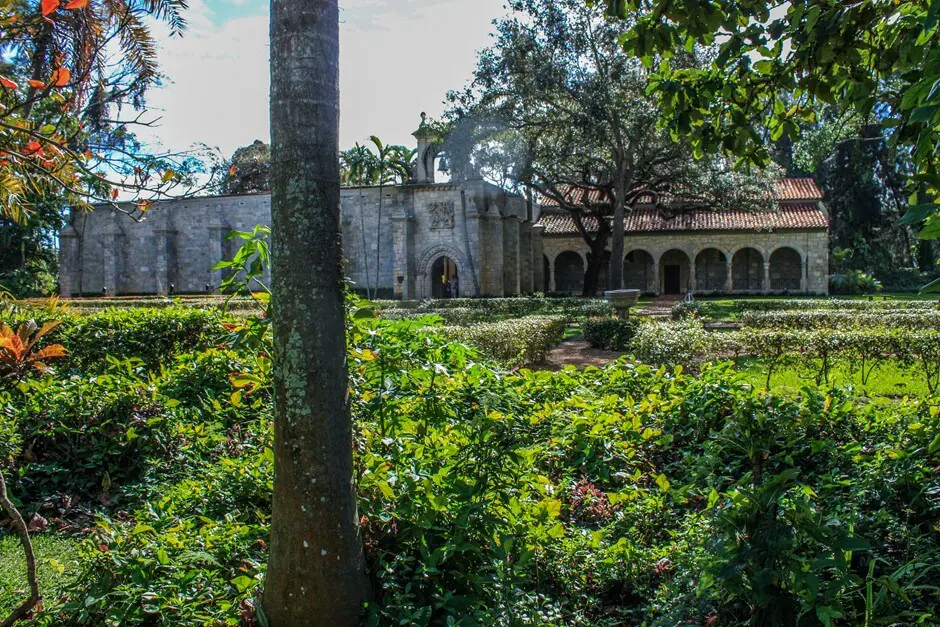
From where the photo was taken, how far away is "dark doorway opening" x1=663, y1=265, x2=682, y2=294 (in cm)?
3878

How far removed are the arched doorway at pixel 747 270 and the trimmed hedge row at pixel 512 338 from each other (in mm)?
27070

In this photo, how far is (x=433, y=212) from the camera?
95.0ft

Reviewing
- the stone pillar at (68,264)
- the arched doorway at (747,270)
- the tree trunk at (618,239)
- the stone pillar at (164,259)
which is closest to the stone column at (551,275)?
the arched doorway at (747,270)

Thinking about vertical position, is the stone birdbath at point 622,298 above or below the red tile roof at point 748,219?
below

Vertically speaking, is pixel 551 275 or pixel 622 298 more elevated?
pixel 551 275

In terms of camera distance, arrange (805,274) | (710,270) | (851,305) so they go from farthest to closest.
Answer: (710,270)
(805,274)
(851,305)

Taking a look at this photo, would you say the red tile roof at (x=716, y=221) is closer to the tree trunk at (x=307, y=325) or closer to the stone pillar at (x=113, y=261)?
the stone pillar at (x=113, y=261)

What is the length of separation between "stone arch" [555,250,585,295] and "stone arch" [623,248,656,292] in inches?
104

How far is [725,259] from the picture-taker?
122ft

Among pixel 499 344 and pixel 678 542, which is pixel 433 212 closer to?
pixel 499 344

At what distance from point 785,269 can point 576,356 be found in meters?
28.2

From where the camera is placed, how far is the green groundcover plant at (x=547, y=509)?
7.64ft

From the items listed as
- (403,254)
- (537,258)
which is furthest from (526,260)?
(403,254)

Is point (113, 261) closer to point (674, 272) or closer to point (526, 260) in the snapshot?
point (526, 260)
